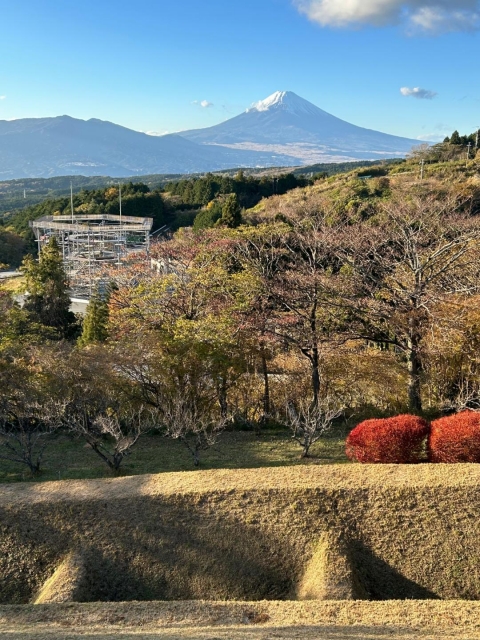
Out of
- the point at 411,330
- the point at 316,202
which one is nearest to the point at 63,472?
the point at 411,330

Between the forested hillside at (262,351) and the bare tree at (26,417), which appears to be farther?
the forested hillside at (262,351)

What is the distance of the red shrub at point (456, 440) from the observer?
29.3ft

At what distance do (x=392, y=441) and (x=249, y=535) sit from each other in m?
3.29

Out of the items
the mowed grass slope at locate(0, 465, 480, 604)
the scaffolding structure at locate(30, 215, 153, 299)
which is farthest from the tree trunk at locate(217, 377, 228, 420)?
the scaffolding structure at locate(30, 215, 153, 299)

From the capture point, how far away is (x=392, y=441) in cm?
927

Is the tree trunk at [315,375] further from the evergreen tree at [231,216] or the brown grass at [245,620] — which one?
the evergreen tree at [231,216]

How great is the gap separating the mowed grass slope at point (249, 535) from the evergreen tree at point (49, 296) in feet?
44.5

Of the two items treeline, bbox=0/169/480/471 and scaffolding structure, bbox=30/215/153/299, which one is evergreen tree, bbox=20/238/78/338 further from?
scaffolding structure, bbox=30/215/153/299

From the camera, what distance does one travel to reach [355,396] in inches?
535

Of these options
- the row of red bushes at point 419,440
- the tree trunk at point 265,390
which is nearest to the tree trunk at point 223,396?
the tree trunk at point 265,390

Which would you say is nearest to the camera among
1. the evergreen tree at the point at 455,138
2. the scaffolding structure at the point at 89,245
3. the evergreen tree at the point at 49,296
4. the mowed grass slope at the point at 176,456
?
the mowed grass slope at the point at 176,456

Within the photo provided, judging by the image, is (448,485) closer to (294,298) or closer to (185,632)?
(185,632)

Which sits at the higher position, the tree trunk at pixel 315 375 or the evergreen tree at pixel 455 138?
the evergreen tree at pixel 455 138

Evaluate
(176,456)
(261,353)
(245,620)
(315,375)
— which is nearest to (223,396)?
(261,353)
